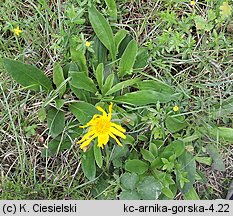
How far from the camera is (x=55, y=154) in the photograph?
2.02m

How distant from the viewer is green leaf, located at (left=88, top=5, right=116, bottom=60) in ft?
6.26

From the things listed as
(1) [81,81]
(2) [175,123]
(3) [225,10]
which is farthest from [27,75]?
(3) [225,10]

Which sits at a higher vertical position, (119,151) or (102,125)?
(102,125)

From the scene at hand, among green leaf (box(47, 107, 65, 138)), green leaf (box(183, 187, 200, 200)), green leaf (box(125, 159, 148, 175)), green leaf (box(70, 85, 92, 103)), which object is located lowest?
green leaf (box(183, 187, 200, 200))

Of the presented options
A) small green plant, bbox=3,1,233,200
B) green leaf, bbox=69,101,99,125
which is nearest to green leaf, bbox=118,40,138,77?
small green plant, bbox=3,1,233,200

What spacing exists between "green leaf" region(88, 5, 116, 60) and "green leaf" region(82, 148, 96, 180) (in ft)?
1.65

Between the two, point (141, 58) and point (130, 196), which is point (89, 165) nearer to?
point (130, 196)

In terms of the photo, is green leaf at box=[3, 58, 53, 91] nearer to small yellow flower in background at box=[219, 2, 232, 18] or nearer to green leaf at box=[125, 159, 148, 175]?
green leaf at box=[125, 159, 148, 175]

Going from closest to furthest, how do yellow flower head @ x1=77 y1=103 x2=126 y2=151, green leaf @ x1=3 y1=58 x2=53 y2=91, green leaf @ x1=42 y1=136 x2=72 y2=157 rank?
yellow flower head @ x1=77 y1=103 x2=126 y2=151
green leaf @ x1=3 y1=58 x2=53 y2=91
green leaf @ x1=42 y1=136 x2=72 y2=157

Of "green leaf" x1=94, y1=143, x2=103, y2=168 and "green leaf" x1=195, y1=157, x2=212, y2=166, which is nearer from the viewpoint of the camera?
"green leaf" x1=94, y1=143, x2=103, y2=168

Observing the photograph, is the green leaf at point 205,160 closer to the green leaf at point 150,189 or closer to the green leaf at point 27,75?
the green leaf at point 150,189

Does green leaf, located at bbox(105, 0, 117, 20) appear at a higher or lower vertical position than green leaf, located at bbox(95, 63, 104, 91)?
higher

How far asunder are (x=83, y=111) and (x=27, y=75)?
31 centimetres

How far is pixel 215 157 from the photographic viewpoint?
2.01 meters
